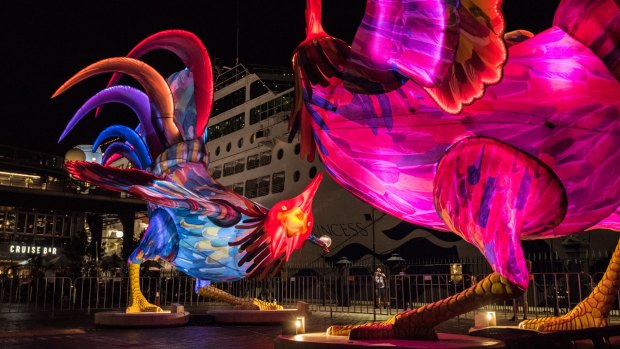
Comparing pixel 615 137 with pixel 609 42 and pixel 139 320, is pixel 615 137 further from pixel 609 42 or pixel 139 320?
pixel 139 320

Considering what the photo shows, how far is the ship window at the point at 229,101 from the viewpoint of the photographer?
130ft

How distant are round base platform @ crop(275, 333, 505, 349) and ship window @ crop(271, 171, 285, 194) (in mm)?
27074

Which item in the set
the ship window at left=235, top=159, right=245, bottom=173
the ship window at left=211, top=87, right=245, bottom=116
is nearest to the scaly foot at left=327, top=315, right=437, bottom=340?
the ship window at left=235, top=159, right=245, bottom=173

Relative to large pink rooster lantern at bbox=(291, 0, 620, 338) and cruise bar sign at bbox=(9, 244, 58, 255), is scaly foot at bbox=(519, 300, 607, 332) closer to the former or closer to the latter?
large pink rooster lantern at bbox=(291, 0, 620, 338)

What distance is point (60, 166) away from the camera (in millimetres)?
53656

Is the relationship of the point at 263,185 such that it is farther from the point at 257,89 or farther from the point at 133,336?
the point at 133,336

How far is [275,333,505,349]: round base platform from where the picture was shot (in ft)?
15.3

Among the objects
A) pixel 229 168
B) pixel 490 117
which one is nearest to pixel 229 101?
pixel 229 168

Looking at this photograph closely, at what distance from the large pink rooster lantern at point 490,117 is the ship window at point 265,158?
29429mm

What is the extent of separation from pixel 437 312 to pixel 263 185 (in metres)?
30.0

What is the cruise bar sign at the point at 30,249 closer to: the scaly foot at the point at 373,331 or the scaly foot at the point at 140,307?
the scaly foot at the point at 140,307

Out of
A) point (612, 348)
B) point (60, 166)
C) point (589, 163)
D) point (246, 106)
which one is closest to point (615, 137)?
point (589, 163)

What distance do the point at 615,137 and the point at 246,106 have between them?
113 feet

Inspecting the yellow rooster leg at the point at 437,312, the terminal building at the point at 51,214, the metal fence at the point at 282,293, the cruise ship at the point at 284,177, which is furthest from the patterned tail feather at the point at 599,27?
the terminal building at the point at 51,214
